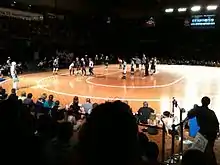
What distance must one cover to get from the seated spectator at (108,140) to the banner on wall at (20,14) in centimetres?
3034

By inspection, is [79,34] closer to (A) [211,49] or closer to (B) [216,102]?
(A) [211,49]

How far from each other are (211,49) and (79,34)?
643 inches

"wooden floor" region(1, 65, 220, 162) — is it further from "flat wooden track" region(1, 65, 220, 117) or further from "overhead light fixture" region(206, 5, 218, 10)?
"overhead light fixture" region(206, 5, 218, 10)

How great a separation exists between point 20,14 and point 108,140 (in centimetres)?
3211

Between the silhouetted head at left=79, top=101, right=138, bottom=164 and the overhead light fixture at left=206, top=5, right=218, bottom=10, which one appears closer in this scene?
the silhouetted head at left=79, top=101, right=138, bottom=164

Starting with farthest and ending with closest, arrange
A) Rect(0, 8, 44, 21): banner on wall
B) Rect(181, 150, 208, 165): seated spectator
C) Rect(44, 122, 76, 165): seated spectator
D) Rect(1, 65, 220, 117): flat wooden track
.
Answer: Rect(0, 8, 44, 21): banner on wall, Rect(1, 65, 220, 117): flat wooden track, Rect(44, 122, 76, 165): seated spectator, Rect(181, 150, 208, 165): seated spectator

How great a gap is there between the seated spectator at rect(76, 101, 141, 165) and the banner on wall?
3034 cm

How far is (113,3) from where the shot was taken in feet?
151

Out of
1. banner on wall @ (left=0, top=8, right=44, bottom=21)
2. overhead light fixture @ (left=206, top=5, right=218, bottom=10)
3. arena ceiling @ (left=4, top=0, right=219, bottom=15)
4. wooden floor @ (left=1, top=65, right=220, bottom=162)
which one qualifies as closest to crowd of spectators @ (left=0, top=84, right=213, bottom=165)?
wooden floor @ (left=1, top=65, right=220, bottom=162)

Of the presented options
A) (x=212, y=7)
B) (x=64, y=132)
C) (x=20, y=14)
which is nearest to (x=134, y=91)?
(x=64, y=132)

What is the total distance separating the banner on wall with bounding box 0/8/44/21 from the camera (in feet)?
101

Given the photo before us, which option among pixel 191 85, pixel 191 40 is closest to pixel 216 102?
pixel 191 85

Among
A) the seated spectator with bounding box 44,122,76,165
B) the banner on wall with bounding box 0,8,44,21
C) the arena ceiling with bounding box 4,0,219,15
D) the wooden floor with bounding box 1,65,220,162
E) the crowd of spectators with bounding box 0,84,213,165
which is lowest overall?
the wooden floor with bounding box 1,65,220,162

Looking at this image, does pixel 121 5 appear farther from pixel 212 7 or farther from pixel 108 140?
pixel 108 140
